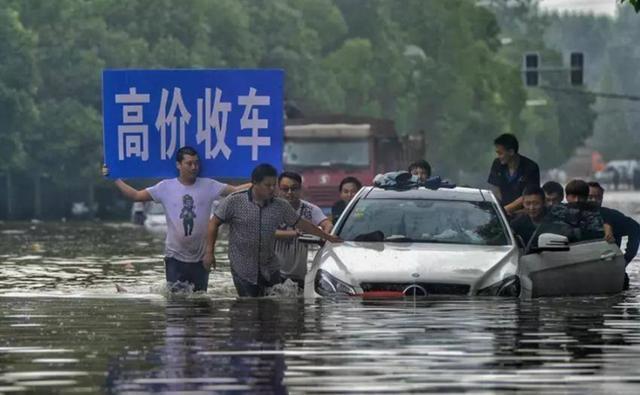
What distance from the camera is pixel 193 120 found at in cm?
2336

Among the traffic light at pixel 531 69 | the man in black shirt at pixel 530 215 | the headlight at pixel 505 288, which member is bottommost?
the headlight at pixel 505 288

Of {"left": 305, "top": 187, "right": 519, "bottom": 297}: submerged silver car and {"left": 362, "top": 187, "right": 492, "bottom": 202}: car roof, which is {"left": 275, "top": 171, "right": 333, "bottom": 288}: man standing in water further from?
{"left": 305, "top": 187, "right": 519, "bottom": 297}: submerged silver car

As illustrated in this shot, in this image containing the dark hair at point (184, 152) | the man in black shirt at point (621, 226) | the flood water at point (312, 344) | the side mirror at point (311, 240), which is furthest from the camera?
the man in black shirt at point (621, 226)

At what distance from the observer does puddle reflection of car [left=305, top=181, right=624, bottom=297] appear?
19531mm

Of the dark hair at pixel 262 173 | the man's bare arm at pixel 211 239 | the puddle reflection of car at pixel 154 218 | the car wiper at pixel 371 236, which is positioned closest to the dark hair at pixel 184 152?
the man's bare arm at pixel 211 239

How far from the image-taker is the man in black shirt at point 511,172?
2398 centimetres

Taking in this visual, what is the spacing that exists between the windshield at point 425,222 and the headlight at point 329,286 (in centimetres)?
85

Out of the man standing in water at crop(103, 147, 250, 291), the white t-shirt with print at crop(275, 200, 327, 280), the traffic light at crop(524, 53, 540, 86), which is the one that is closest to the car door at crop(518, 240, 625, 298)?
the white t-shirt with print at crop(275, 200, 327, 280)

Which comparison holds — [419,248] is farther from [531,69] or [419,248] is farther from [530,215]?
[531,69]

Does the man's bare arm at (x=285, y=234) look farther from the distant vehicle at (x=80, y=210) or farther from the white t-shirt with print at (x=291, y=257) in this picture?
the distant vehicle at (x=80, y=210)

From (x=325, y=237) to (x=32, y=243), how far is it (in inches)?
1086

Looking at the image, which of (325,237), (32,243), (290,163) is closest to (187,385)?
(325,237)

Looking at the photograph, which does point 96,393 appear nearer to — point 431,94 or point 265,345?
point 265,345

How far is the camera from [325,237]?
2050 centimetres
